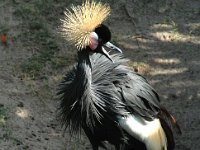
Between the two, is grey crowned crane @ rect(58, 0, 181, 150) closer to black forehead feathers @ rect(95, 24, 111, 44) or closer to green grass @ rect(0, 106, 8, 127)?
black forehead feathers @ rect(95, 24, 111, 44)

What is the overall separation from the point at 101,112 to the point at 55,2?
2.23 metres

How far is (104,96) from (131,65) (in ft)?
4.47

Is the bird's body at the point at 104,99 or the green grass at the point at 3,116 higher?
the bird's body at the point at 104,99

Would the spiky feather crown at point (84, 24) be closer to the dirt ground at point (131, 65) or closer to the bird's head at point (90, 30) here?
the bird's head at point (90, 30)

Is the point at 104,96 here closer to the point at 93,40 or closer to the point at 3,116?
the point at 93,40

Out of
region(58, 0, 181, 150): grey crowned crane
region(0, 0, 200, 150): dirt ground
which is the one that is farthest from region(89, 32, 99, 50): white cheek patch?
region(0, 0, 200, 150): dirt ground

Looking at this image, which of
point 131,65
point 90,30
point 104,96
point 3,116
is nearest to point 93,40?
point 90,30

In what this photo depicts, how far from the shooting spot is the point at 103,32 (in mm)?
3482

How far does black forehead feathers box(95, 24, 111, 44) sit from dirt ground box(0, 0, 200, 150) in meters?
1.08

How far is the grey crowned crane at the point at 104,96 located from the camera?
3490mm

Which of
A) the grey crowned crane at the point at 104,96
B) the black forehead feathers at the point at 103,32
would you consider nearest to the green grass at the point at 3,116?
the grey crowned crane at the point at 104,96

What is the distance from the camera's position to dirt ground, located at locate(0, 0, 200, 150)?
425 cm

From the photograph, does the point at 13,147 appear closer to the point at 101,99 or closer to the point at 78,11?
the point at 101,99

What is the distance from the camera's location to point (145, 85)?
378cm
